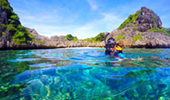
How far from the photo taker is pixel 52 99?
185 centimetres

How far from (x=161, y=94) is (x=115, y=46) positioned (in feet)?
12.0

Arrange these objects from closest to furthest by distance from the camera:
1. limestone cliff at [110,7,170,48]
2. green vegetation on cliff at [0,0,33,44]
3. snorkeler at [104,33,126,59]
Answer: snorkeler at [104,33,126,59]
green vegetation on cliff at [0,0,33,44]
limestone cliff at [110,7,170,48]

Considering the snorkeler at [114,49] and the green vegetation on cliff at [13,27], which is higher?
the green vegetation on cliff at [13,27]

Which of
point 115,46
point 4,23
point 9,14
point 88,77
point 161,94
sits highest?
point 9,14

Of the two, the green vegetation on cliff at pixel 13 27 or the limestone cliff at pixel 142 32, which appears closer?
the green vegetation on cliff at pixel 13 27

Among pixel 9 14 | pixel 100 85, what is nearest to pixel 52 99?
pixel 100 85

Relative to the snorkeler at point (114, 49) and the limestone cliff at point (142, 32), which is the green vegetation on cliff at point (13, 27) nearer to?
the snorkeler at point (114, 49)

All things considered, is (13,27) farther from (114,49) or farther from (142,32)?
(142,32)

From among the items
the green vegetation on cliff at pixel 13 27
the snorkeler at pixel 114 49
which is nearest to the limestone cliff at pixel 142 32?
the snorkeler at pixel 114 49

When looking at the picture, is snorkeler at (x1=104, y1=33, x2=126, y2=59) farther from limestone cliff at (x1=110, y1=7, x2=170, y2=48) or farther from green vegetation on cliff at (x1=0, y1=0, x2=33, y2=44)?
limestone cliff at (x1=110, y1=7, x2=170, y2=48)

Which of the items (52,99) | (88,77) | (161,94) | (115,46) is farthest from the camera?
(115,46)

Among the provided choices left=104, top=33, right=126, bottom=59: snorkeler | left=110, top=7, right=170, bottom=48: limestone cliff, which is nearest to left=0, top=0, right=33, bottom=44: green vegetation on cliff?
left=104, top=33, right=126, bottom=59: snorkeler

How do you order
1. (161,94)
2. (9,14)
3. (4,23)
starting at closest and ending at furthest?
(161,94) < (4,23) < (9,14)

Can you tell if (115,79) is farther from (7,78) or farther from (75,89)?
(7,78)
